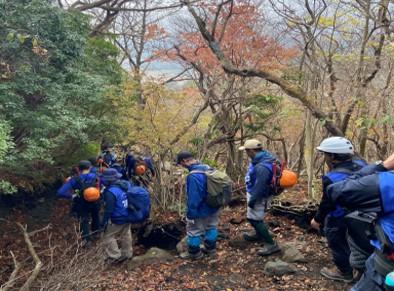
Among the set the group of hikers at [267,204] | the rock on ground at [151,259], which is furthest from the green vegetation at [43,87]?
the rock on ground at [151,259]

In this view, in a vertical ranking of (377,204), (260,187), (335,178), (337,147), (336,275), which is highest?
(337,147)

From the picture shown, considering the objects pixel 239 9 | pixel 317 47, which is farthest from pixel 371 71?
pixel 239 9

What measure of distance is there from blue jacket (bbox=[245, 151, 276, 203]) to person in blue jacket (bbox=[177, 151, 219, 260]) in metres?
0.74

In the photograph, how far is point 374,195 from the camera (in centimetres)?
285

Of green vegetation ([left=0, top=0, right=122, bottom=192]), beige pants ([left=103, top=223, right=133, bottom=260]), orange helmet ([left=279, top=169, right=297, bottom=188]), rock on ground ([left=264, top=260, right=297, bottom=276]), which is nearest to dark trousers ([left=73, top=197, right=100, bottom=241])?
beige pants ([left=103, top=223, right=133, bottom=260])

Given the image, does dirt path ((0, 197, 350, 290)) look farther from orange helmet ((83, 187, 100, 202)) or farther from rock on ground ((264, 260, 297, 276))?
orange helmet ((83, 187, 100, 202))

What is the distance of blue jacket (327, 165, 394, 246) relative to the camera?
2811 mm

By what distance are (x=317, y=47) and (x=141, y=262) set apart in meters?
6.17

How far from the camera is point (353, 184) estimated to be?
2.94 metres

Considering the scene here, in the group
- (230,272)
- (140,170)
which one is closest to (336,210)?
(230,272)

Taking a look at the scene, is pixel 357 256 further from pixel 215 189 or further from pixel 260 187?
pixel 215 189

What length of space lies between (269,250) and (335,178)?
233 cm

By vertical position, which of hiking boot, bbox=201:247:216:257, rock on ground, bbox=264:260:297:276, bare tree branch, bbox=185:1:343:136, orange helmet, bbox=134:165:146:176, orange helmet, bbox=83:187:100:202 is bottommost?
hiking boot, bbox=201:247:216:257

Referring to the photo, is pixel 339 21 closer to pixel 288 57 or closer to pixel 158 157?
pixel 288 57
